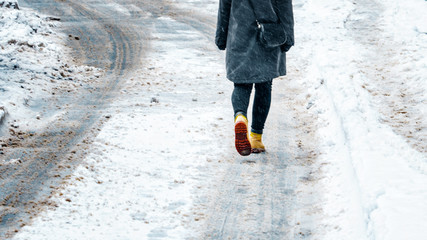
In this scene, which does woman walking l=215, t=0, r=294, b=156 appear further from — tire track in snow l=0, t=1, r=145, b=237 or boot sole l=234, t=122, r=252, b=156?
tire track in snow l=0, t=1, r=145, b=237

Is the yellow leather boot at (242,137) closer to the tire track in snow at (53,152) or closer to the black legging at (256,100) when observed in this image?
the black legging at (256,100)

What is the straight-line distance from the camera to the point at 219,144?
186 inches

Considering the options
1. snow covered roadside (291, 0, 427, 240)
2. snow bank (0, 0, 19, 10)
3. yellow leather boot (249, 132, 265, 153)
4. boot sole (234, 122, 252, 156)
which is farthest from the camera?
snow bank (0, 0, 19, 10)

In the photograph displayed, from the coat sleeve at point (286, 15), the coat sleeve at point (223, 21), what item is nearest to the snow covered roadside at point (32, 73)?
the coat sleeve at point (223, 21)

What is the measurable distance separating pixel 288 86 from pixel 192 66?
160 centimetres

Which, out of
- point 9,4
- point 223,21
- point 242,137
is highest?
point 223,21

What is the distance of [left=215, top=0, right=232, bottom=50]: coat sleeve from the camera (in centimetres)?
Answer: 405

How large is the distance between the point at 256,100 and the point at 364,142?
3.28ft

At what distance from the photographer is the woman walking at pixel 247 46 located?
391 centimetres

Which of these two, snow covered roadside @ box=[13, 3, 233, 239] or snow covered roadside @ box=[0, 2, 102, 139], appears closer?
snow covered roadside @ box=[13, 3, 233, 239]

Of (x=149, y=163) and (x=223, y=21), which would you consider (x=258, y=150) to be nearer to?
(x=149, y=163)

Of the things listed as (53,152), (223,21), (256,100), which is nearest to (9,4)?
(53,152)

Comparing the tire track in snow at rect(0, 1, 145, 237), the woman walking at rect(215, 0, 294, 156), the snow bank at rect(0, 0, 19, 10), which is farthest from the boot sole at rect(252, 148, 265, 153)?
the snow bank at rect(0, 0, 19, 10)

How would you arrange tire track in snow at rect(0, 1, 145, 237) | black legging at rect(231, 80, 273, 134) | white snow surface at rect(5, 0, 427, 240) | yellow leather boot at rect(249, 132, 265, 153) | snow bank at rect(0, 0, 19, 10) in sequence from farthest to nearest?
1. snow bank at rect(0, 0, 19, 10)
2. yellow leather boot at rect(249, 132, 265, 153)
3. black legging at rect(231, 80, 273, 134)
4. tire track in snow at rect(0, 1, 145, 237)
5. white snow surface at rect(5, 0, 427, 240)
